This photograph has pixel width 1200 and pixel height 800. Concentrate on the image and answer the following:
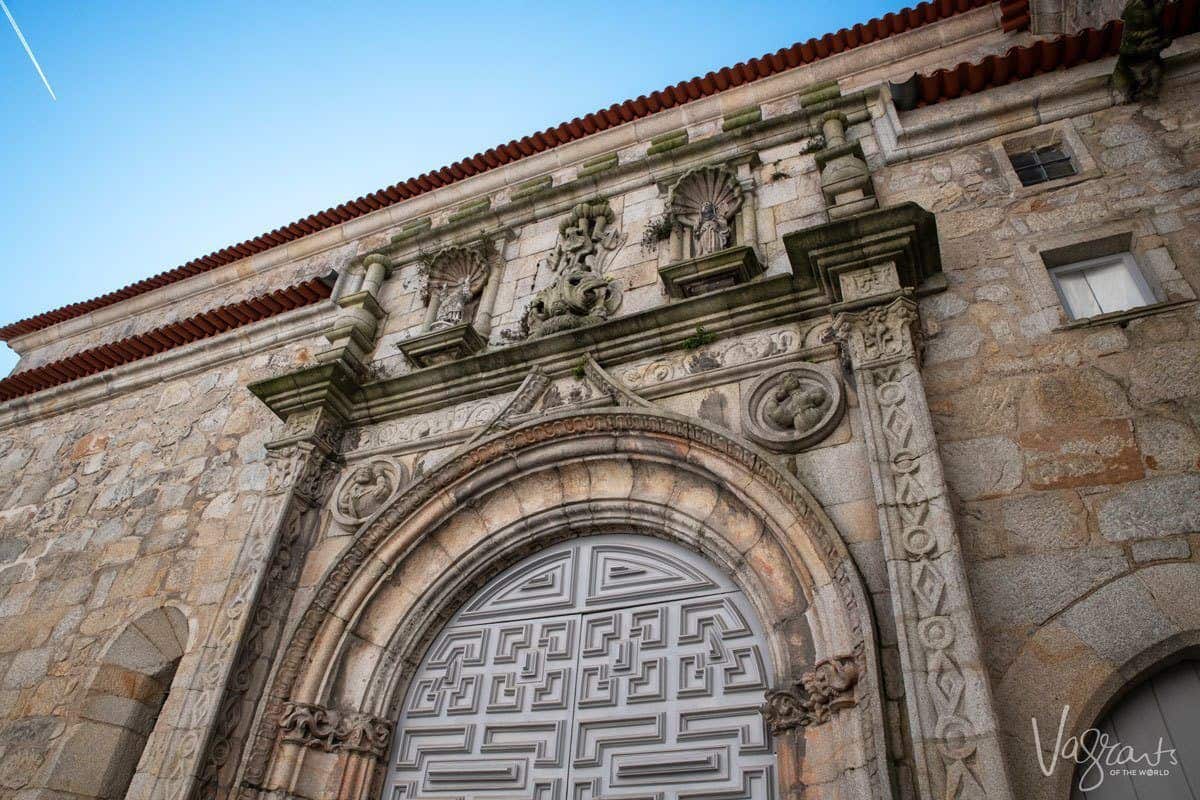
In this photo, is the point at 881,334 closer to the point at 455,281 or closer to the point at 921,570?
the point at 921,570

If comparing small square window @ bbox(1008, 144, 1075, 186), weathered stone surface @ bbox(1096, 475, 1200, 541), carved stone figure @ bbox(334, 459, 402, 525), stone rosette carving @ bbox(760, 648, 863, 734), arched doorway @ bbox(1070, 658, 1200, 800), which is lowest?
arched doorway @ bbox(1070, 658, 1200, 800)

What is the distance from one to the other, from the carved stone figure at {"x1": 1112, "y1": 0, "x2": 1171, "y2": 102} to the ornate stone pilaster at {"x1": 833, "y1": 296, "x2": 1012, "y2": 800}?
2529mm

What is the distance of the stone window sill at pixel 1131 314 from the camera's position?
12.2 ft

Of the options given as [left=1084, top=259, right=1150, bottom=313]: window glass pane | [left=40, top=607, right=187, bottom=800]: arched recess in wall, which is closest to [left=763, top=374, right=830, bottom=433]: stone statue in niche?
[left=1084, top=259, right=1150, bottom=313]: window glass pane

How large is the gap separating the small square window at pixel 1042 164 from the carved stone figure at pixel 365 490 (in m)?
4.66

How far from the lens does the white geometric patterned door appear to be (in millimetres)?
3605

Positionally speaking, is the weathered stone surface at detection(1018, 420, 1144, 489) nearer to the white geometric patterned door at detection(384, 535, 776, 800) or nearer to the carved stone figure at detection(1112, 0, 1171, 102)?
the white geometric patterned door at detection(384, 535, 776, 800)

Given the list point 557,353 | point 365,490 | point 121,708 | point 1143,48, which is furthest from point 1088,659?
point 121,708

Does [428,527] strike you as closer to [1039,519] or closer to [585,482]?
[585,482]

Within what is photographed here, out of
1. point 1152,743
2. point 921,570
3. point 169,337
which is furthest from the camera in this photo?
point 169,337

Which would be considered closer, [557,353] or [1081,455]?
[1081,455]

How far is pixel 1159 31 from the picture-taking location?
4.72 metres

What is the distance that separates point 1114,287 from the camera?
4.08 m

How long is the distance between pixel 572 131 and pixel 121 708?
6.50 metres
